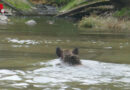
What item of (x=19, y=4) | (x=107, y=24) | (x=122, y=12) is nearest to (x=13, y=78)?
(x=107, y=24)

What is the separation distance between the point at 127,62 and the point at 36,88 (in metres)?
5.39

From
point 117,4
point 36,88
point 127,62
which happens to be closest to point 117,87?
point 36,88

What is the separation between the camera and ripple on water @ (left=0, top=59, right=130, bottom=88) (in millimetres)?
9438

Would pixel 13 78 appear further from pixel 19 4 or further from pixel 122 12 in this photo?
pixel 19 4

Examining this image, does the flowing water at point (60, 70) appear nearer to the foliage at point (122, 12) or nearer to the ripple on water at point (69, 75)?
the ripple on water at point (69, 75)

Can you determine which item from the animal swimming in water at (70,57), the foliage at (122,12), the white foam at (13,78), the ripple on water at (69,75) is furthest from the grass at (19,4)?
the white foam at (13,78)

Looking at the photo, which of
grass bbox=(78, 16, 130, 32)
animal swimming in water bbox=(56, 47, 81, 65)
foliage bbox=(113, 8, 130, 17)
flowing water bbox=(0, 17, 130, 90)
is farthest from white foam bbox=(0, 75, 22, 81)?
foliage bbox=(113, 8, 130, 17)

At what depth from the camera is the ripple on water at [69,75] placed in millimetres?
9438

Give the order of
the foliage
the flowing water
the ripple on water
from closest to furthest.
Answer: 1. the flowing water
2. the ripple on water
3. the foliage

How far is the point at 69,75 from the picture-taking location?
10250mm

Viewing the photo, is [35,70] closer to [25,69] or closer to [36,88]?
[25,69]

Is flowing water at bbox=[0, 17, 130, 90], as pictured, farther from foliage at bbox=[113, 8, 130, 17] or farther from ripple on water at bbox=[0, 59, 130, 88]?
foliage at bbox=[113, 8, 130, 17]

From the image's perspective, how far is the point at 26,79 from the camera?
381 inches

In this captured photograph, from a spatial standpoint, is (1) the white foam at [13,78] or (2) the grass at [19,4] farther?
(2) the grass at [19,4]
